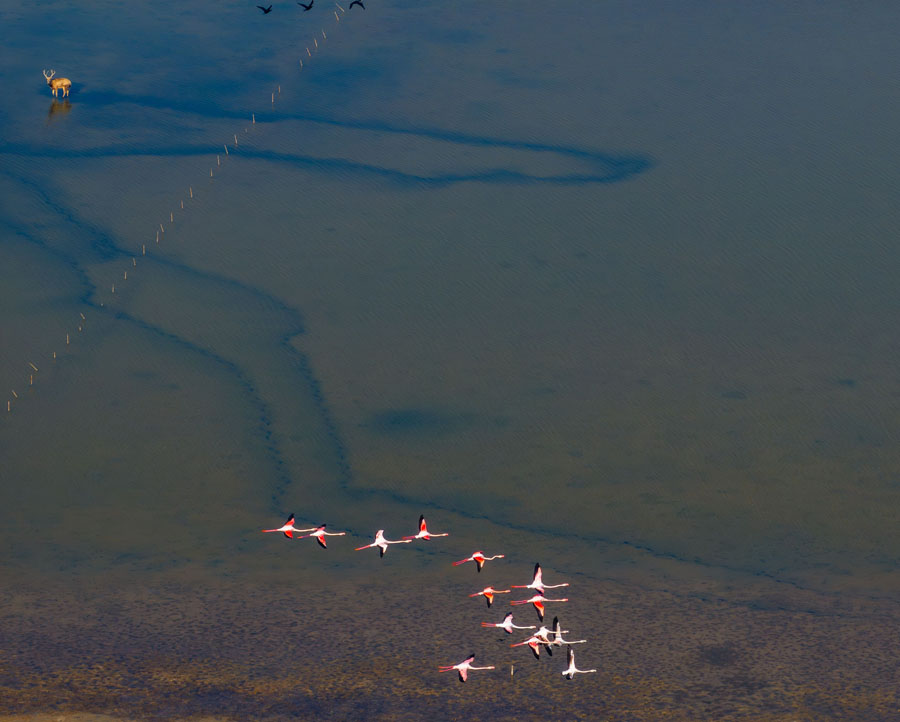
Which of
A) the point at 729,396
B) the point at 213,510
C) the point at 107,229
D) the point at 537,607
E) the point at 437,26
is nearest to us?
the point at 537,607

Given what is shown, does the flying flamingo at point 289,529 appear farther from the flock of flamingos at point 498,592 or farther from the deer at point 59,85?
the deer at point 59,85

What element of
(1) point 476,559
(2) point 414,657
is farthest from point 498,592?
(2) point 414,657

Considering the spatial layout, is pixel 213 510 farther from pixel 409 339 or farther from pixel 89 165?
pixel 89 165

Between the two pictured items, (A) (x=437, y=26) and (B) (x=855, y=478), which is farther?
(A) (x=437, y=26)

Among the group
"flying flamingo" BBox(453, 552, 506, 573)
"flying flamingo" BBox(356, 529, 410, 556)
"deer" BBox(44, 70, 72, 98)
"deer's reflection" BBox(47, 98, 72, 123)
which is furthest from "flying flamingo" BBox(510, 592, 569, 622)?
"deer" BBox(44, 70, 72, 98)

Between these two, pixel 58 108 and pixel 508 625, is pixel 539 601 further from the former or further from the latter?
pixel 58 108

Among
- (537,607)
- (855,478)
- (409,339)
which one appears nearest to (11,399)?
(409,339)

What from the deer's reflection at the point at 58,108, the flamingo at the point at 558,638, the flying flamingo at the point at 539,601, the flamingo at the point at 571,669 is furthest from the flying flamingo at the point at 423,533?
the deer's reflection at the point at 58,108
